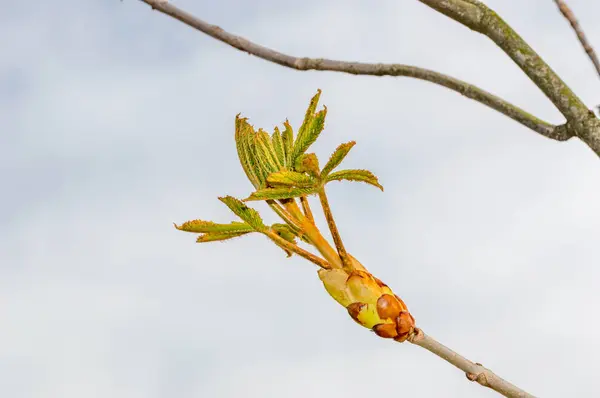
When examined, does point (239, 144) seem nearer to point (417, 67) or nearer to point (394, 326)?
point (394, 326)

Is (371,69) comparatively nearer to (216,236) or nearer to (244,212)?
(244,212)

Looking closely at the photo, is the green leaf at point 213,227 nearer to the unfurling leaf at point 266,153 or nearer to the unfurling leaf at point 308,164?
the unfurling leaf at point 266,153

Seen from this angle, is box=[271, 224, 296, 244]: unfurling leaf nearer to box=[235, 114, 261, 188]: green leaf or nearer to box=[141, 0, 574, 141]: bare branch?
box=[235, 114, 261, 188]: green leaf

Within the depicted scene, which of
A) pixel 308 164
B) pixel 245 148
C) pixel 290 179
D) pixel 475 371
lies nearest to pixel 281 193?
pixel 290 179

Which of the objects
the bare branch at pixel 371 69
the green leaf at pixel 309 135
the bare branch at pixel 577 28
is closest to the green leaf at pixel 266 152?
the green leaf at pixel 309 135

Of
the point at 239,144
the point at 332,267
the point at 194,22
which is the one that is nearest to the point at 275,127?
the point at 239,144

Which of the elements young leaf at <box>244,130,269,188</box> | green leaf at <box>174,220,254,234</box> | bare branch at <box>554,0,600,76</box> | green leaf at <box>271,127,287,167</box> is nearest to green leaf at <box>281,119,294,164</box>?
green leaf at <box>271,127,287,167</box>
